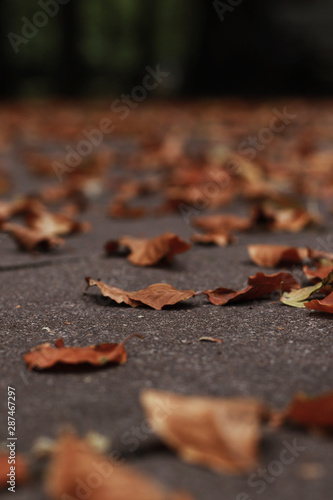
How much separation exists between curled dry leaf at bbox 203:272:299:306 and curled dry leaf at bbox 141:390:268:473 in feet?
2.25

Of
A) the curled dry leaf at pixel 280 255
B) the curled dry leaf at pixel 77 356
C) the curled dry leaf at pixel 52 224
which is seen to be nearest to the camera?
the curled dry leaf at pixel 77 356

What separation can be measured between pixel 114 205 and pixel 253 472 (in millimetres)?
2732

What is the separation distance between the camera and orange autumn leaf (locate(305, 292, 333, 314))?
155cm

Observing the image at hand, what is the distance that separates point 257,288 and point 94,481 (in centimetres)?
95

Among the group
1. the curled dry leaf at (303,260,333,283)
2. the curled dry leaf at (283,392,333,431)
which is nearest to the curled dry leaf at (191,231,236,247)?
the curled dry leaf at (303,260,333,283)

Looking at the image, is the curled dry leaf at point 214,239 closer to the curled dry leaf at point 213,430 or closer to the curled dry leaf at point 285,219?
the curled dry leaf at point 285,219

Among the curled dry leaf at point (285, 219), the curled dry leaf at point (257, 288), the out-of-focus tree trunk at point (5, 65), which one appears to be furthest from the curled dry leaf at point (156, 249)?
the out-of-focus tree trunk at point (5, 65)

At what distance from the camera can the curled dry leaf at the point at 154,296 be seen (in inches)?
65.4

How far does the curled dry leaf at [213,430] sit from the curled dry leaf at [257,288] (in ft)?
2.25

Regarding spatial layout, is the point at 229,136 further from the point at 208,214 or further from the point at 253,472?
the point at 253,472

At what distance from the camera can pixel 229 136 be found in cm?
709

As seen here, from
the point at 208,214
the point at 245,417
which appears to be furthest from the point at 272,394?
the point at 208,214

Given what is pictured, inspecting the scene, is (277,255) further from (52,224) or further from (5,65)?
(5,65)

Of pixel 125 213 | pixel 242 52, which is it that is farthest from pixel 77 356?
pixel 242 52
